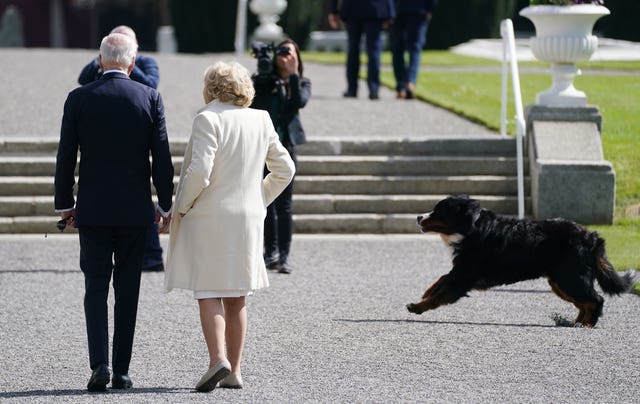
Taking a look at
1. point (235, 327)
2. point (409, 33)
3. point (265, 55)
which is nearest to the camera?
point (235, 327)

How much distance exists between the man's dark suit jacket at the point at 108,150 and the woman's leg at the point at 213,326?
48 centimetres

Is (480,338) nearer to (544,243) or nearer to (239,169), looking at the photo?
(544,243)

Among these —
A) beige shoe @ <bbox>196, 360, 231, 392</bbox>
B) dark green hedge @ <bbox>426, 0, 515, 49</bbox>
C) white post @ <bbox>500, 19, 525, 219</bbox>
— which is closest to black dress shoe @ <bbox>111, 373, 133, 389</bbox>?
beige shoe @ <bbox>196, 360, 231, 392</bbox>

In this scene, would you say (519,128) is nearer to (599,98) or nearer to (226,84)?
(599,98)

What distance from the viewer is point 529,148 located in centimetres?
1256

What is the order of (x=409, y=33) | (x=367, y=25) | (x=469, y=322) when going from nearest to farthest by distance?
1. (x=469, y=322)
2. (x=367, y=25)
3. (x=409, y=33)

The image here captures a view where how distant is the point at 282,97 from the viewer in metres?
9.59

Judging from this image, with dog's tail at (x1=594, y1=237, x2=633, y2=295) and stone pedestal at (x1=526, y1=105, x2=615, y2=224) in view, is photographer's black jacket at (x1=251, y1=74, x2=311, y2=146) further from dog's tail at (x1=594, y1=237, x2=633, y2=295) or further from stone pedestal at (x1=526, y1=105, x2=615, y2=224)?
stone pedestal at (x1=526, y1=105, x2=615, y2=224)

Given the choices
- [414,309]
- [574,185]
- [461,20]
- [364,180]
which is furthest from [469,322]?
[461,20]

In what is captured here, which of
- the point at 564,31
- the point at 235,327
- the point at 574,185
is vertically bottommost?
the point at 574,185

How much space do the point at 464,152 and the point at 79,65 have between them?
9593 millimetres

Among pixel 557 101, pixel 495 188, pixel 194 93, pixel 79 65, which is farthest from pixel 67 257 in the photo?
pixel 79 65

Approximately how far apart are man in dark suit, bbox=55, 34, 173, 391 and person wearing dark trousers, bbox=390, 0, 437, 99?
10846 millimetres

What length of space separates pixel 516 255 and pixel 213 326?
7.90ft
